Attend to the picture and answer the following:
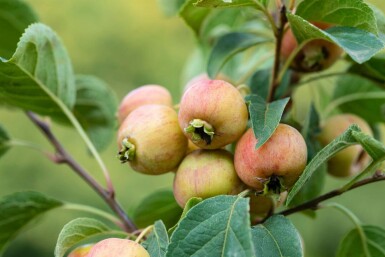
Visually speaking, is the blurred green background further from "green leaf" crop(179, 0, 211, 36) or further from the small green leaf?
the small green leaf

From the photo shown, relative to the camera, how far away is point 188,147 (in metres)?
0.81

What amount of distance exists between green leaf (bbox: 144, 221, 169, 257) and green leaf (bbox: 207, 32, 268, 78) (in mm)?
260

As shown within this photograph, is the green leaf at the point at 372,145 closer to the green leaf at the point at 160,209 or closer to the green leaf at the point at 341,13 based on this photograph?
the green leaf at the point at 341,13

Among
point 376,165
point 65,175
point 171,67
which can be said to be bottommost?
point 65,175

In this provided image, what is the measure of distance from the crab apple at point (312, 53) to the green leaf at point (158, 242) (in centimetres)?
30

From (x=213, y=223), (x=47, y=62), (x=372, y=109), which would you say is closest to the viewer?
(x=213, y=223)

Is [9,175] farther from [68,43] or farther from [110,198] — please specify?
[110,198]

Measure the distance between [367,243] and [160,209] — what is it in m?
0.29

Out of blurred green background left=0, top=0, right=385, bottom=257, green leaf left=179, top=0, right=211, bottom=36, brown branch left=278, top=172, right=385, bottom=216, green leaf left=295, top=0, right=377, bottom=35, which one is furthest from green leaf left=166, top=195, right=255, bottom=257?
blurred green background left=0, top=0, right=385, bottom=257

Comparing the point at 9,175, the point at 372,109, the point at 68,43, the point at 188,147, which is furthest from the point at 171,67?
the point at 188,147

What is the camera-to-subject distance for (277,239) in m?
0.71

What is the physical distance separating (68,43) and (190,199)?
3.39 metres

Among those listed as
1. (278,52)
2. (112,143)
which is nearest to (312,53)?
(278,52)

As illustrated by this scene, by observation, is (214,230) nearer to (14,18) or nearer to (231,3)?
(231,3)
